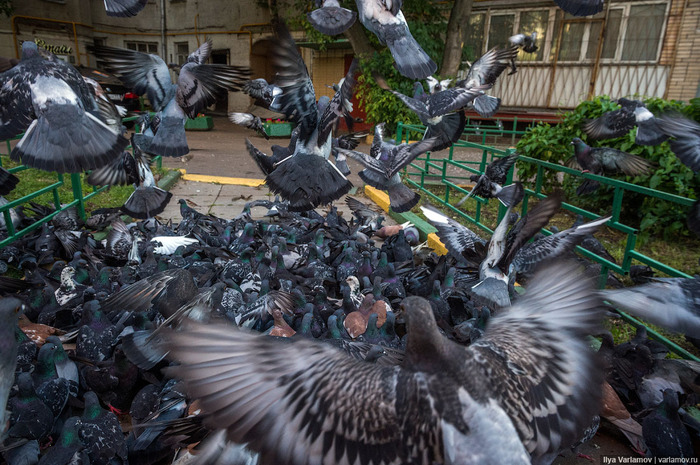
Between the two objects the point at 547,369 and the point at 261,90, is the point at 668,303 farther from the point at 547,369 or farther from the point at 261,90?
the point at 261,90

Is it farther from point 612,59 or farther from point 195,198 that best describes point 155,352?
point 612,59

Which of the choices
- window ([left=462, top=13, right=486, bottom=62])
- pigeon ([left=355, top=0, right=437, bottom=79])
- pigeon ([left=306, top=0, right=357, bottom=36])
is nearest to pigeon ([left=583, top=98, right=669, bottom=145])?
pigeon ([left=355, top=0, right=437, bottom=79])

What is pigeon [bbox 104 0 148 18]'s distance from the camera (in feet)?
8.76

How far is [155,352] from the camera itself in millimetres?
2629

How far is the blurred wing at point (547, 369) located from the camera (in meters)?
1.59

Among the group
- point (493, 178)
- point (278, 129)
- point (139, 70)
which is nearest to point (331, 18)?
point (139, 70)

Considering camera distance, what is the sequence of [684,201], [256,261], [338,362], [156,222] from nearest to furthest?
[338,362]
[684,201]
[256,261]
[156,222]

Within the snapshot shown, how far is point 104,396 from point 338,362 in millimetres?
1828

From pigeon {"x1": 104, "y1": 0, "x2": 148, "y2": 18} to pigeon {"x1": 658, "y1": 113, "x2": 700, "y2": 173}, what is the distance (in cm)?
389

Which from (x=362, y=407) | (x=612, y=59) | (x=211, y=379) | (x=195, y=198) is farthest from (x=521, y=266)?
(x=612, y=59)

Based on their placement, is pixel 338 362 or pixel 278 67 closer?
pixel 338 362

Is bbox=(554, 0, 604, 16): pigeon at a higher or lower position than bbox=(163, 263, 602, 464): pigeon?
higher

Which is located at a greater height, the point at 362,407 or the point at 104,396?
the point at 362,407

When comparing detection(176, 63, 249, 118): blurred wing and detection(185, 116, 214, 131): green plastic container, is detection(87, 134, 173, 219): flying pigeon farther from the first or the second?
detection(185, 116, 214, 131): green plastic container
